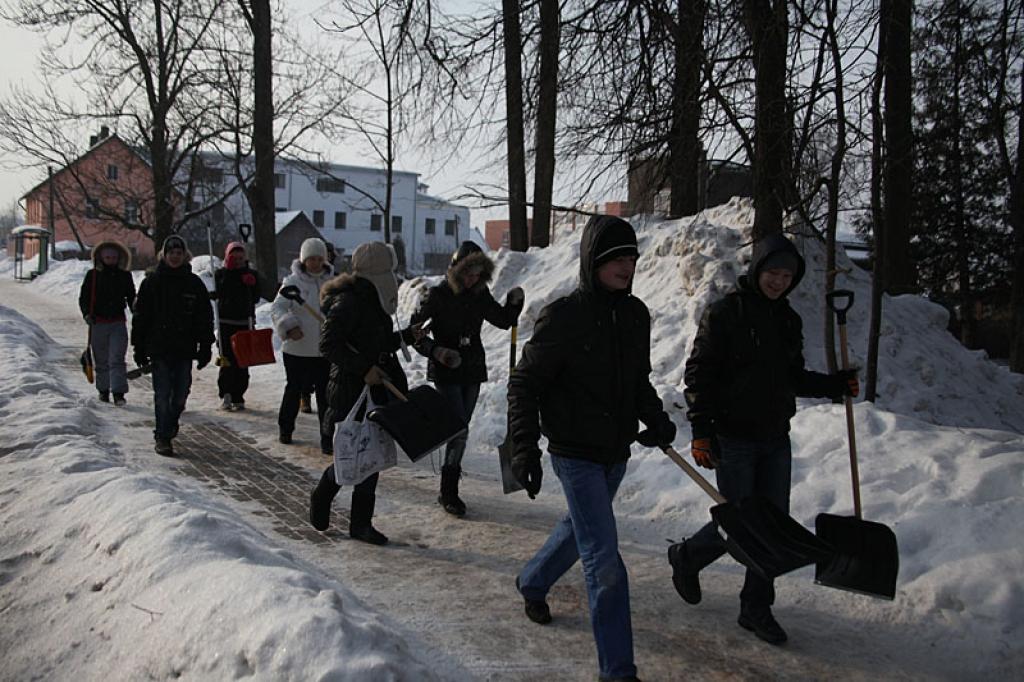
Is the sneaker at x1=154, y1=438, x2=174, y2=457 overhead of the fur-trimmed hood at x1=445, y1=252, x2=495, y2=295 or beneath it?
beneath

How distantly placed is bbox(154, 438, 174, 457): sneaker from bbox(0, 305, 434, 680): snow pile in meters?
1.59

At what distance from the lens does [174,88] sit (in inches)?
963

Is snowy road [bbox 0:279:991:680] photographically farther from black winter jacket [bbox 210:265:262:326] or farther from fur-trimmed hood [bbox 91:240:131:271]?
fur-trimmed hood [bbox 91:240:131:271]

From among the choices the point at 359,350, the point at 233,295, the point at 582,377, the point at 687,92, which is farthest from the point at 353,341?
the point at 233,295

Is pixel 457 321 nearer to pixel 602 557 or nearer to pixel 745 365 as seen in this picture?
pixel 745 365

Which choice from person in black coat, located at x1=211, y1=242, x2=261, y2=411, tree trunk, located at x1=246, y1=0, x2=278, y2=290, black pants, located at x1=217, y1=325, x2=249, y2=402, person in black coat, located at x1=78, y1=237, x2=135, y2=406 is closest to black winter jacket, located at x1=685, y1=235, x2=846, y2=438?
black pants, located at x1=217, y1=325, x2=249, y2=402

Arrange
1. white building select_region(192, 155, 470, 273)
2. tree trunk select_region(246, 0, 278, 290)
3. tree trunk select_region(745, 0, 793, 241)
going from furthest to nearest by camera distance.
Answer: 1. white building select_region(192, 155, 470, 273)
2. tree trunk select_region(246, 0, 278, 290)
3. tree trunk select_region(745, 0, 793, 241)

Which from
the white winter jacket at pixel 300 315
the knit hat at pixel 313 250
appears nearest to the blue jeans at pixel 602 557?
the white winter jacket at pixel 300 315

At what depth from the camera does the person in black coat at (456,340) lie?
604 cm

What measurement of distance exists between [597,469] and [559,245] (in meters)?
10.8

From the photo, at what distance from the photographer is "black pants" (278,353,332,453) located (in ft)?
26.6

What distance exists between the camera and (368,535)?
17.3 ft

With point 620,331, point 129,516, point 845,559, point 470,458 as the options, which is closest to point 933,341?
point 470,458

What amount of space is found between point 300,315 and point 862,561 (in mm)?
5967
